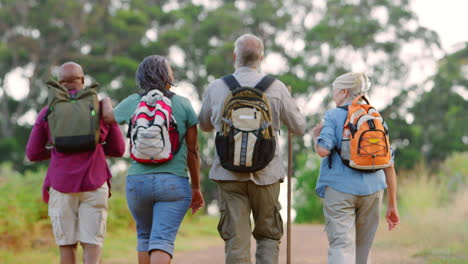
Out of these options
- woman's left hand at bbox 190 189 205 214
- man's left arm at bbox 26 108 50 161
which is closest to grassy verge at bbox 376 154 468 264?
woman's left hand at bbox 190 189 205 214

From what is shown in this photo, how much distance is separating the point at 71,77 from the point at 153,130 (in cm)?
85

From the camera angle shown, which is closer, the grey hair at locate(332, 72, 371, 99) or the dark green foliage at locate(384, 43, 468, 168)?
the grey hair at locate(332, 72, 371, 99)

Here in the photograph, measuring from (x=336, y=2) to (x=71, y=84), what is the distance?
22.6 meters

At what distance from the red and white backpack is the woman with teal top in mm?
69

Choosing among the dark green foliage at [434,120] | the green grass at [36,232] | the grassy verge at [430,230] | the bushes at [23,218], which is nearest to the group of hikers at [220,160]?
the green grass at [36,232]

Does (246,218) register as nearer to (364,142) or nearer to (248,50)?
(364,142)

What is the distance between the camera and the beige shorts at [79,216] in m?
4.65

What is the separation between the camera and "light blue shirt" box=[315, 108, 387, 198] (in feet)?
14.7

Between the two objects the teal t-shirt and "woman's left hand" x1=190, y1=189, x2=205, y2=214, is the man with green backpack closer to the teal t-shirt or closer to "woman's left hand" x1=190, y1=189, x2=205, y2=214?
the teal t-shirt

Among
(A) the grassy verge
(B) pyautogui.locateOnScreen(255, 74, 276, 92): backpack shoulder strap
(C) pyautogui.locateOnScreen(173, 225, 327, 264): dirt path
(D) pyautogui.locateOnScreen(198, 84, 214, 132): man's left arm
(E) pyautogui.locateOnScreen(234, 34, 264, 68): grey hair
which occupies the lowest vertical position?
(C) pyautogui.locateOnScreen(173, 225, 327, 264): dirt path

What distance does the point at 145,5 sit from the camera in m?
25.5

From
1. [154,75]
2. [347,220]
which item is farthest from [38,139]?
[347,220]

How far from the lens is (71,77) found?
187 inches

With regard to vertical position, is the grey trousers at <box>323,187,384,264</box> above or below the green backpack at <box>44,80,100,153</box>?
below
